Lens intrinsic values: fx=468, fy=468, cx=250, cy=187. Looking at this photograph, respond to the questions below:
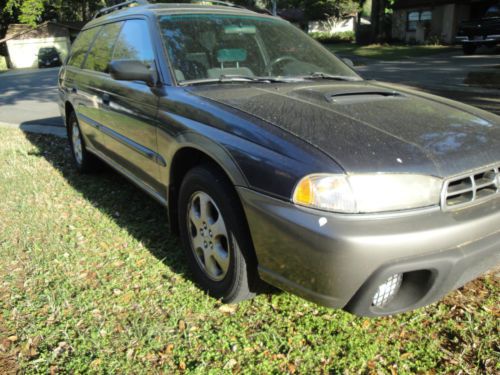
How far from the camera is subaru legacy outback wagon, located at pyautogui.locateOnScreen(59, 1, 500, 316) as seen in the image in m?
2.02

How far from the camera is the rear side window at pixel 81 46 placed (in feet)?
16.0

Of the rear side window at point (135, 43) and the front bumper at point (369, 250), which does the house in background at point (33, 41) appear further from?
the front bumper at point (369, 250)

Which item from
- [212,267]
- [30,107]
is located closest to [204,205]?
[212,267]

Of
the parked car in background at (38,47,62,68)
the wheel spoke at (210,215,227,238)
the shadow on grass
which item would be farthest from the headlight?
the parked car in background at (38,47,62,68)

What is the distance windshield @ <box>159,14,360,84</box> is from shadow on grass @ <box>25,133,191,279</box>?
130cm

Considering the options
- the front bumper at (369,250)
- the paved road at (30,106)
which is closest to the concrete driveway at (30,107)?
the paved road at (30,106)

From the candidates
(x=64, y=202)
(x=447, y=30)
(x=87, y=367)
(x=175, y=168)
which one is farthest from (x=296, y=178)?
(x=447, y=30)

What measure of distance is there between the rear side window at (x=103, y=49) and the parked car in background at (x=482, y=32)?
1893 cm

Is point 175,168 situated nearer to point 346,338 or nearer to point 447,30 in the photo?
point 346,338

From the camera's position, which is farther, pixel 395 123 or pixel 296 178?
pixel 395 123

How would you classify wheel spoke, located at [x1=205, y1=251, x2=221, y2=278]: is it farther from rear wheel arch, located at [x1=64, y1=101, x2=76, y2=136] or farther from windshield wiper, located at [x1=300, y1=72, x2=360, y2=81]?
rear wheel arch, located at [x1=64, y1=101, x2=76, y2=136]

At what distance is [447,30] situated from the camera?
29.1 metres

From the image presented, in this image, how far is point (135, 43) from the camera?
3.60m

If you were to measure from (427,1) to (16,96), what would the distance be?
25.8 m
